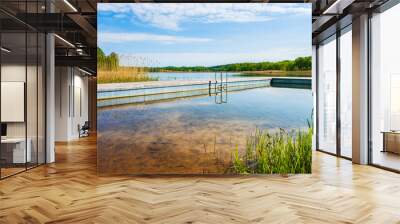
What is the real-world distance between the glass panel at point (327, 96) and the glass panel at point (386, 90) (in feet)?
6.47

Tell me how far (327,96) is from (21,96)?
7.22m

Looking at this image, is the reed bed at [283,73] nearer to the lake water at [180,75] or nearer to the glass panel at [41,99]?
the lake water at [180,75]


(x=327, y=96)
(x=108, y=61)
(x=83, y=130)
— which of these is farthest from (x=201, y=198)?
(x=83, y=130)

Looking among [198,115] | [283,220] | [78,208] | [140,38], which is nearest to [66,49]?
[140,38]

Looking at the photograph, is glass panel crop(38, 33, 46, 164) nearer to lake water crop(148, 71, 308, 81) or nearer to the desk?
lake water crop(148, 71, 308, 81)

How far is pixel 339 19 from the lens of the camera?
→ 7.80 meters

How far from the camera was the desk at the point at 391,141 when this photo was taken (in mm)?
6682

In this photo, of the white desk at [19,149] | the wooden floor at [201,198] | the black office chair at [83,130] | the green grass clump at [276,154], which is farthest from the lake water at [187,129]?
the black office chair at [83,130]

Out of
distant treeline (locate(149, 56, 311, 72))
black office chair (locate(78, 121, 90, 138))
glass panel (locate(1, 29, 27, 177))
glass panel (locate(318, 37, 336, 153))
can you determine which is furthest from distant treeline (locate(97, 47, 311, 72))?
black office chair (locate(78, 121, 90, 138))

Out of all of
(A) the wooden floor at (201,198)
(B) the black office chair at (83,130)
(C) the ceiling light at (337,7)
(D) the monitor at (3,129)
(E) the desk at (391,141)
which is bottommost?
(A) the wooden floor at (201,198)

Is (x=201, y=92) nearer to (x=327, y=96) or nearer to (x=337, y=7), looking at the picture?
(x=337, y=7)

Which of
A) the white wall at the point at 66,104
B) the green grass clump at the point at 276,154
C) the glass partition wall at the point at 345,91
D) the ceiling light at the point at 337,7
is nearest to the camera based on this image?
the green grass clump at the point at 276,154

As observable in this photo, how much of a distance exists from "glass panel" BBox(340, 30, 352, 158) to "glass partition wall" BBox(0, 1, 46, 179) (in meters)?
6.38

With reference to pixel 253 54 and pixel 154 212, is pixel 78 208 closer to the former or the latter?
pixel 154 212
